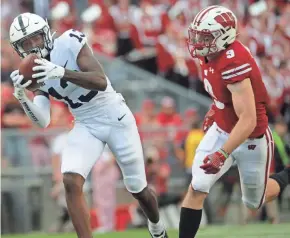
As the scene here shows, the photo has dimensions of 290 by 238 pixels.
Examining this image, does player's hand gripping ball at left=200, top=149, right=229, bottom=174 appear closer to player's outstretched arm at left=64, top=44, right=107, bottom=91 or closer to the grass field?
player's outstretched arm at left=64, top=44, right=107, bottom=91

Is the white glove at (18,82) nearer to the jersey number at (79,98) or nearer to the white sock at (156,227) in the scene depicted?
the jersey number at (79,98)

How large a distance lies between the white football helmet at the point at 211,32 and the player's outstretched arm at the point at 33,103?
1154 millimetres

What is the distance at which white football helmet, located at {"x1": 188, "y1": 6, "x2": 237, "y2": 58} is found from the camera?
6520mm

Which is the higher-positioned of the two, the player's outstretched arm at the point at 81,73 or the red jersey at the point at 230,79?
the player's outstretched arm at the point at 81,73

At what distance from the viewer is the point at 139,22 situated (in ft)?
48.1

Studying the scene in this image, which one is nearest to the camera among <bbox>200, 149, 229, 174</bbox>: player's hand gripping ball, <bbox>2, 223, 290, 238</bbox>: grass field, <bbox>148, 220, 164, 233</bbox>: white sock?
<bbox>200, 149, 229, 174</bbox>: player's hand gripping ball

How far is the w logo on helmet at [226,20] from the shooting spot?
258 inches

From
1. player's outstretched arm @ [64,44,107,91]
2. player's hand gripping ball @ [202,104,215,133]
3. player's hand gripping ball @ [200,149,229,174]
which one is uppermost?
player's outstretched arm @ [64,44,107,91]

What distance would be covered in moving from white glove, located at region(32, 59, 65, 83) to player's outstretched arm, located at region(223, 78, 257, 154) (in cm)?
116

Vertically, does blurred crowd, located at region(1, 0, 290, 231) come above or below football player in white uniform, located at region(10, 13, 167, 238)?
below

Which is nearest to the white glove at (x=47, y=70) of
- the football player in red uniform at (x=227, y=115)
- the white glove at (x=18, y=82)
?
the white glove at (x=18, y=82)

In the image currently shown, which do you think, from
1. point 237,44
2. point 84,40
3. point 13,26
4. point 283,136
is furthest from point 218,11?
point 283,136

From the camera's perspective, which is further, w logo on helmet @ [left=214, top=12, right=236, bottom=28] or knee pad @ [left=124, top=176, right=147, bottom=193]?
knee pad @ [left=124, top=176, right=147, bottom=193]

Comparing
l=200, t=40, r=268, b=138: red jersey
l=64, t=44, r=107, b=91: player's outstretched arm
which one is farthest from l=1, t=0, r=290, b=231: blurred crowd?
l=64, t=44, r=107, b=91: player's outstretched arm
